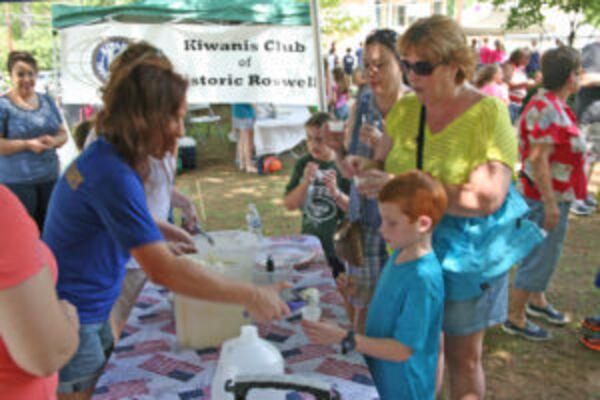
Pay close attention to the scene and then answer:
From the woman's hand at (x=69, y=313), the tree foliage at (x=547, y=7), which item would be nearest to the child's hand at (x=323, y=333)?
the woman's hand at (x=69, y=313)

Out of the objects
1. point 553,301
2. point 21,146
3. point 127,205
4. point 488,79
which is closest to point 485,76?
point 488,79

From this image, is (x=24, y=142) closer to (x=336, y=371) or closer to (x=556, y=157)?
(x=336, y=371)

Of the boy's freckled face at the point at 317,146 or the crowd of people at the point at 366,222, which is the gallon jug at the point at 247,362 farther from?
the boy's freckled face at the point at 317,146

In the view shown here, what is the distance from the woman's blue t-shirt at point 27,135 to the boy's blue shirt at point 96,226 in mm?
2714

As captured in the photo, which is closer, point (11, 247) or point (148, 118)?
point (11, 247)

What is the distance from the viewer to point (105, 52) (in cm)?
445

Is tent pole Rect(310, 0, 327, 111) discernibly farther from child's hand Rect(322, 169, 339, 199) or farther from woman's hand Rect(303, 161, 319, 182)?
child's hand Rect(322, 169, 339, 199)

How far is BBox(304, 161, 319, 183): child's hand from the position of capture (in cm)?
262

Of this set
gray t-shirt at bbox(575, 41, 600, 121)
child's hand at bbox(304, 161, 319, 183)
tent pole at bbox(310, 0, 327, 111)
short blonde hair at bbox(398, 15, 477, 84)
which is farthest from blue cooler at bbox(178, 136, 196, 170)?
short blonde hair at bbox(398, 15, 477, 84)

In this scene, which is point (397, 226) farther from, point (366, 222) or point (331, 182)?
point (331, 182)

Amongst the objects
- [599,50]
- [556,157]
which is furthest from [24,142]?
[599,50]

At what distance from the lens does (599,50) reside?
5.12 meters

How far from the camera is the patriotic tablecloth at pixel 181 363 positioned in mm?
1330

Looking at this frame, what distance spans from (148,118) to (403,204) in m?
0.77
